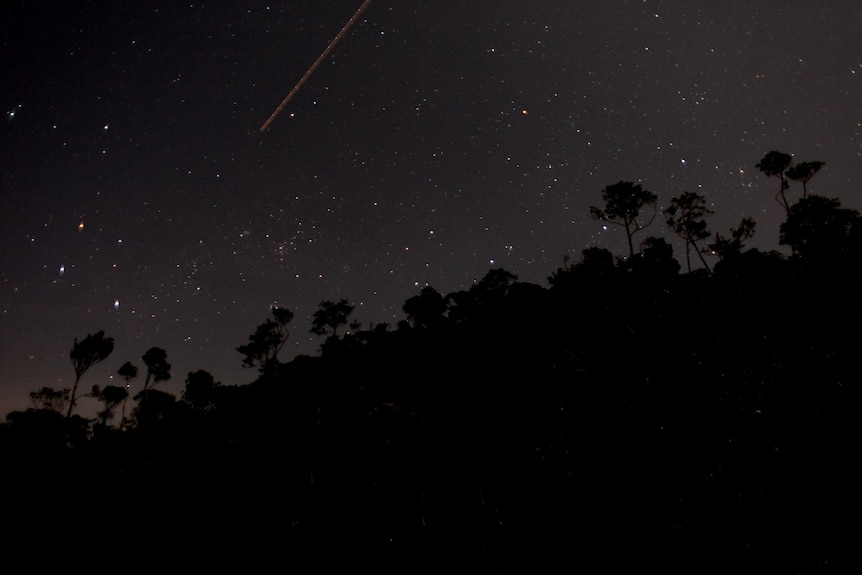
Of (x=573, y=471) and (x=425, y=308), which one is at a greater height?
(x=425, y=308)

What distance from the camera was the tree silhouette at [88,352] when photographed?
4319 centimetres

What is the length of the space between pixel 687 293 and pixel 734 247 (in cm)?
2641

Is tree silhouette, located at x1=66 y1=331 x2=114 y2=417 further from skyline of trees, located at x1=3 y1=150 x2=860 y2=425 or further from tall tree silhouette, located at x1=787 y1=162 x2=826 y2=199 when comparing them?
tall tree silhouette, located at x1=787 y1=162 x2=826 y2=199

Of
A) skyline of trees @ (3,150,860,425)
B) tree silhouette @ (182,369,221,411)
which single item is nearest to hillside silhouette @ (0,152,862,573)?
skyline of trees @ (3,150,860,425)

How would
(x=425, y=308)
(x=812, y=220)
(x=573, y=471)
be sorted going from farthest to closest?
1. (x=425, y=308)
2. (x=812, y=220)
3. (x=573, y=471)

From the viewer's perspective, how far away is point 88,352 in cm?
4356

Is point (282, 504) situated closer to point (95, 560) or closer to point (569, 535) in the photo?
point (95, 560)

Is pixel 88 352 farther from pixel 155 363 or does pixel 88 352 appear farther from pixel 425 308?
pixel 425 308

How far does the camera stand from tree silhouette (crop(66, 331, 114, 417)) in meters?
Result: 43.2

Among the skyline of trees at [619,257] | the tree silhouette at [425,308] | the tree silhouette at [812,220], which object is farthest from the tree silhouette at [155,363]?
the tree silhouette at [812,220]

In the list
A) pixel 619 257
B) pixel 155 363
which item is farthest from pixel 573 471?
pixel 155 363

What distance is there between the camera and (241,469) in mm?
13234

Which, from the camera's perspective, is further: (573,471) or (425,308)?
(425,308)

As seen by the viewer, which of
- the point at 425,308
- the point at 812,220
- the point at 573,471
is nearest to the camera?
the point at 573,471
